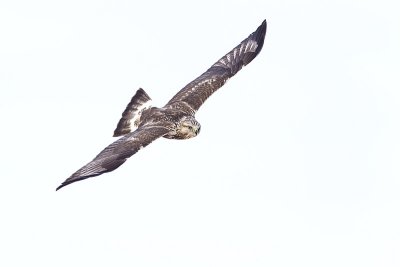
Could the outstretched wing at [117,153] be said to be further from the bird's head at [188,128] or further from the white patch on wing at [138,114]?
the white patch on wing at [138,114]

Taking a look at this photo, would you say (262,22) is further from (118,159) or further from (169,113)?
(118,159)

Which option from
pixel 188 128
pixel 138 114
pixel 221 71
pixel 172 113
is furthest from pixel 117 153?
pixel 221 71

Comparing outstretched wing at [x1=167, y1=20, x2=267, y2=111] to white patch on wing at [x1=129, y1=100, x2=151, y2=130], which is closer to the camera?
white patch on wing at [x1=129, y1=100, x2=151, y2=130]

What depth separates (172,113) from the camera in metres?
24.7

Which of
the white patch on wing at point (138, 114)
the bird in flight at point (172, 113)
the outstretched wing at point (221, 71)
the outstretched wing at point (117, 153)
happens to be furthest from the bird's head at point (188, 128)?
the white patch on wing at point (138, 114)

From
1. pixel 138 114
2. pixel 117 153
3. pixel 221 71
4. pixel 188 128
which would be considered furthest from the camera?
pixel 221 71

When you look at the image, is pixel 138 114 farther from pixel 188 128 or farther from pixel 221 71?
pixel 221 71

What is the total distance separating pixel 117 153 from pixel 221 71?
636 centimetres

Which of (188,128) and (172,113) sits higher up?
(172,113)

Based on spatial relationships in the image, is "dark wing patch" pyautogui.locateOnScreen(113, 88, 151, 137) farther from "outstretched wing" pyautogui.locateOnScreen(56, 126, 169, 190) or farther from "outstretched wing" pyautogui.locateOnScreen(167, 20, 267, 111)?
"outstretched wing" pyautogui.locateOnScreen(56, 126, 169, 190)

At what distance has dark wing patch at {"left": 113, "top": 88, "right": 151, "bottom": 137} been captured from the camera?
25.3 metres

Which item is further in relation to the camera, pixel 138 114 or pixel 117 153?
pixel 138 114

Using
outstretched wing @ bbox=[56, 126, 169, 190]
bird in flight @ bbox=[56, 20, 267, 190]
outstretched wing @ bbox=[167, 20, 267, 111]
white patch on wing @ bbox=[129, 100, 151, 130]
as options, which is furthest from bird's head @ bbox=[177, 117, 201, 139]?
white patch on wing @ bbox=[129, 100, 151, 130]

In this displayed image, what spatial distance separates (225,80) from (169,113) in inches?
93.8
